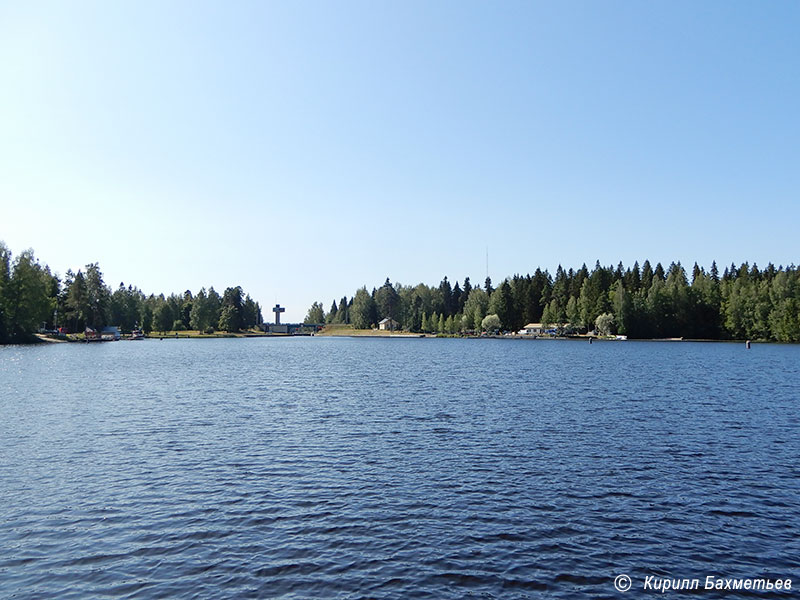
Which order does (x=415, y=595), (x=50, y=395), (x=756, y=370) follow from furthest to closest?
1. (x=756, y=370)
2. (x=50, y=395)
3. (x=415, y=595)

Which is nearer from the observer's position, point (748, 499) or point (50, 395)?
point (748, 499)

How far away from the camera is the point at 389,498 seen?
23594 millimetres

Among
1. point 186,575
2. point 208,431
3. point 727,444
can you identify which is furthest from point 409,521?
point 727,444

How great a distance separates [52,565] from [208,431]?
20.7 m

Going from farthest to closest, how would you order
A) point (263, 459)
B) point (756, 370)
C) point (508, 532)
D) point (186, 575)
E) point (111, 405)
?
point (756, 370)
point (111, 405)
point (263, 459)
point (508, 532)
point (186, 575)

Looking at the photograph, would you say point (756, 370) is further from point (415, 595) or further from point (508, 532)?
point (415, 595)

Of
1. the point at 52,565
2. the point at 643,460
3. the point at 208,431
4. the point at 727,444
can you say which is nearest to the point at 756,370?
the point at 727,444

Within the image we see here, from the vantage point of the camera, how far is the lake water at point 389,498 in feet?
54.6

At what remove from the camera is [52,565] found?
1711cm

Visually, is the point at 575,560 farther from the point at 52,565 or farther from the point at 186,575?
the point at 52,565

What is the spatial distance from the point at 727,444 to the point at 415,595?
27533mm

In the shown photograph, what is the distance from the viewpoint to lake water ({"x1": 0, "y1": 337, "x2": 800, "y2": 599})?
16656mm

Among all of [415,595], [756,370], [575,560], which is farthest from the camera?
[756,370]

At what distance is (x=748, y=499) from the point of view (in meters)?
23.9
